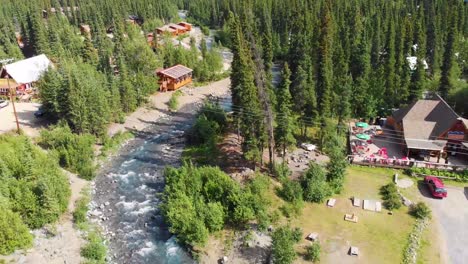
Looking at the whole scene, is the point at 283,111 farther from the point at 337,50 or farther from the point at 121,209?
the point at 337,50

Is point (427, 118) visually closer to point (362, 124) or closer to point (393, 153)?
point (393, 153)

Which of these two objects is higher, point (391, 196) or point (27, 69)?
point (27, 69)

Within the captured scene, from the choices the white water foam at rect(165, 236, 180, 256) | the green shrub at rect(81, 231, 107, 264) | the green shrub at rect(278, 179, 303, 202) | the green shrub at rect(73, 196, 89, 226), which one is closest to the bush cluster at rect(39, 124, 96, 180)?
the green shrub at rect(73, 196, 89, 226)

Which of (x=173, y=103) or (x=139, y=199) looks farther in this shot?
(x=173, y=103)

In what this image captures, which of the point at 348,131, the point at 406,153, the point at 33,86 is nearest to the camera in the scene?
the point at 406,153

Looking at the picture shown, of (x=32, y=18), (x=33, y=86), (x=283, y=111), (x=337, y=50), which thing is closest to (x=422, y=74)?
(x=337, y=50)

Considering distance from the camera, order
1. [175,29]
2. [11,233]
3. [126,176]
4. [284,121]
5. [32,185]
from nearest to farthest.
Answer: [11,233] < [32,185] < [284,121] < [126,176] < [175,29]

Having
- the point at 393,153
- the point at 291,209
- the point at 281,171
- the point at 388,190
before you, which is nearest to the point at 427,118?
the point at 393,153

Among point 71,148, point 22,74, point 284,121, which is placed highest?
point 22,74
